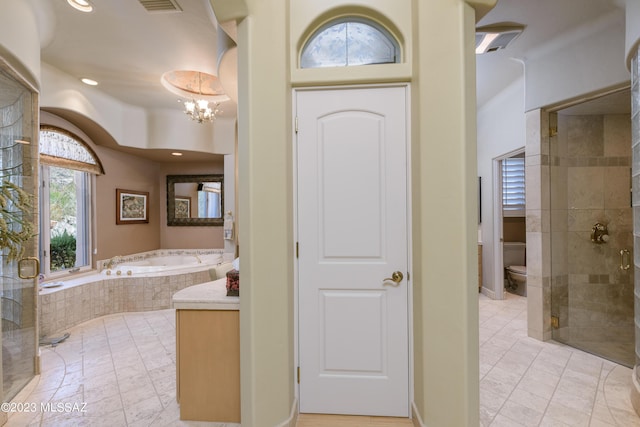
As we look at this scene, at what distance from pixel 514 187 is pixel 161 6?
540 cm

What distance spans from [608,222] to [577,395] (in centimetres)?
194

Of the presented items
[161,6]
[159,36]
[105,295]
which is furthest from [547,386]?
[105,295]

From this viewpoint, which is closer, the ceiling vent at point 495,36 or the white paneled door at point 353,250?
the white paneled door at point 353,250

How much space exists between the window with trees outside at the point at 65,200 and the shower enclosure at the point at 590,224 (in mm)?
5879

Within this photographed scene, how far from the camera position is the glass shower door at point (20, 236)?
7.45ft

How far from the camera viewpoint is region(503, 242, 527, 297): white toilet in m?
4.64

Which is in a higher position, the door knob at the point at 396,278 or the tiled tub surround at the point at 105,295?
the door knob at the point at 396,278

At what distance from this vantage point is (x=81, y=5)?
2393mm

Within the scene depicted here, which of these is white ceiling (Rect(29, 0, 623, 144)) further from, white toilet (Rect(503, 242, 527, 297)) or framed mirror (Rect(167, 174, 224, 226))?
white toilet (Rect(503, 242, 527, 297))

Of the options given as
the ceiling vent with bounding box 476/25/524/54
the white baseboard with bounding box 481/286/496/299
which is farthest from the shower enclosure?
the white baseboard with bounding box 481/286/496/299

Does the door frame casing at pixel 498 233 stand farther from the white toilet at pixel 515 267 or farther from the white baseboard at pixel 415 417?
the white baseboard at pixel 415 417

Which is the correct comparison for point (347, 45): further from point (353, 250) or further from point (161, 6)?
point (161, 6)

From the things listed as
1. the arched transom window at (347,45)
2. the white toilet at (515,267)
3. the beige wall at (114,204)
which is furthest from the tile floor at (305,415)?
the arched transom window at (347,45)

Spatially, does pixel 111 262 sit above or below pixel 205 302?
below
